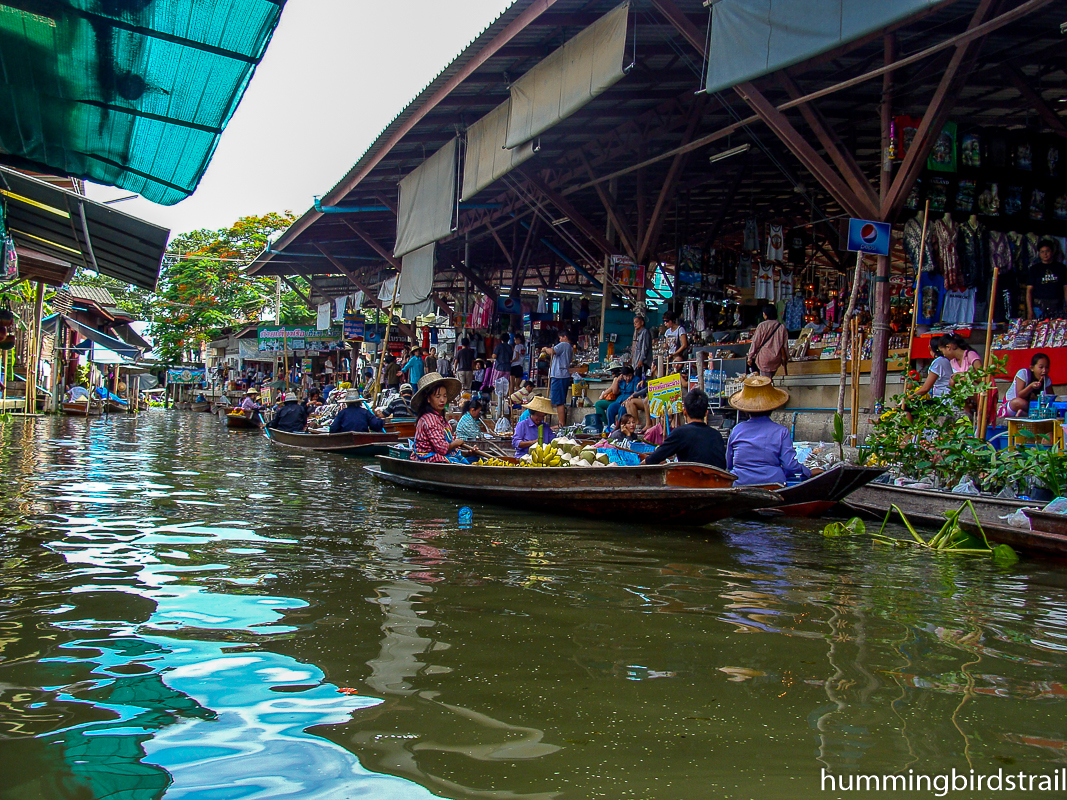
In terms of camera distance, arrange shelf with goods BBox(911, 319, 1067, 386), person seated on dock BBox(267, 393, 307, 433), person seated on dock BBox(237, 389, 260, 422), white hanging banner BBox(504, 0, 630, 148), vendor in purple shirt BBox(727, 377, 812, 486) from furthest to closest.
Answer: person seated on dock BBox(237, 389, 260, 422) < person seated on dock BBox(267, 393, 307, 433) < white hanging banner BBox(504, 0, 630, 148) < shelf with goods BBox(911, 319, 1067, 386) < vendor in purple shirt BBox(727, 377, 812, 486)

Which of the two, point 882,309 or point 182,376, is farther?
point 182,376

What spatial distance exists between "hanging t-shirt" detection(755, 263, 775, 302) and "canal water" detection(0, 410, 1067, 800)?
7765 mm

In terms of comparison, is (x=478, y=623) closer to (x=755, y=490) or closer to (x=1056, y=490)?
(x=755, y=490)

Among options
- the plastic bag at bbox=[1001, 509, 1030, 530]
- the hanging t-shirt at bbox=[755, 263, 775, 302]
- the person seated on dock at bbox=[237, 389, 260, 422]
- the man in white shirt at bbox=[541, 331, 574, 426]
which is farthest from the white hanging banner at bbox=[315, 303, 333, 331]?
the plastic bag at bbox=[1001, 509, 1030, 530]

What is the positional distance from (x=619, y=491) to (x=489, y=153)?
20.5ft

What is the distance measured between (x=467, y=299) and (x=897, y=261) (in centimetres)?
905

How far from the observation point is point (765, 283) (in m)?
12.3

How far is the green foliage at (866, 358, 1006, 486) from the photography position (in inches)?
256

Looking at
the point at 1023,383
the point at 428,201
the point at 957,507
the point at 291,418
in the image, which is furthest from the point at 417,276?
the point at 957,507

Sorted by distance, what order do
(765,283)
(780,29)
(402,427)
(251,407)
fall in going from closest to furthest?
(780,29), (765,283), (402,427), (251,407)

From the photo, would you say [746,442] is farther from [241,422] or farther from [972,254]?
[241,422]

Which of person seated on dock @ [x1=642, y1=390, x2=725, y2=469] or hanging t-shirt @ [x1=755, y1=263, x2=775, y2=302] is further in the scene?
hanging t-shirt @ [x1=755, y1=263, x2=775, y2=302]

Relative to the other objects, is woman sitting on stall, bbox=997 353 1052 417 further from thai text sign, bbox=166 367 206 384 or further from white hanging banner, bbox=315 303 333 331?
thai text sign, bbox=166 367 206 384

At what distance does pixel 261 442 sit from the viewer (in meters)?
15.9
